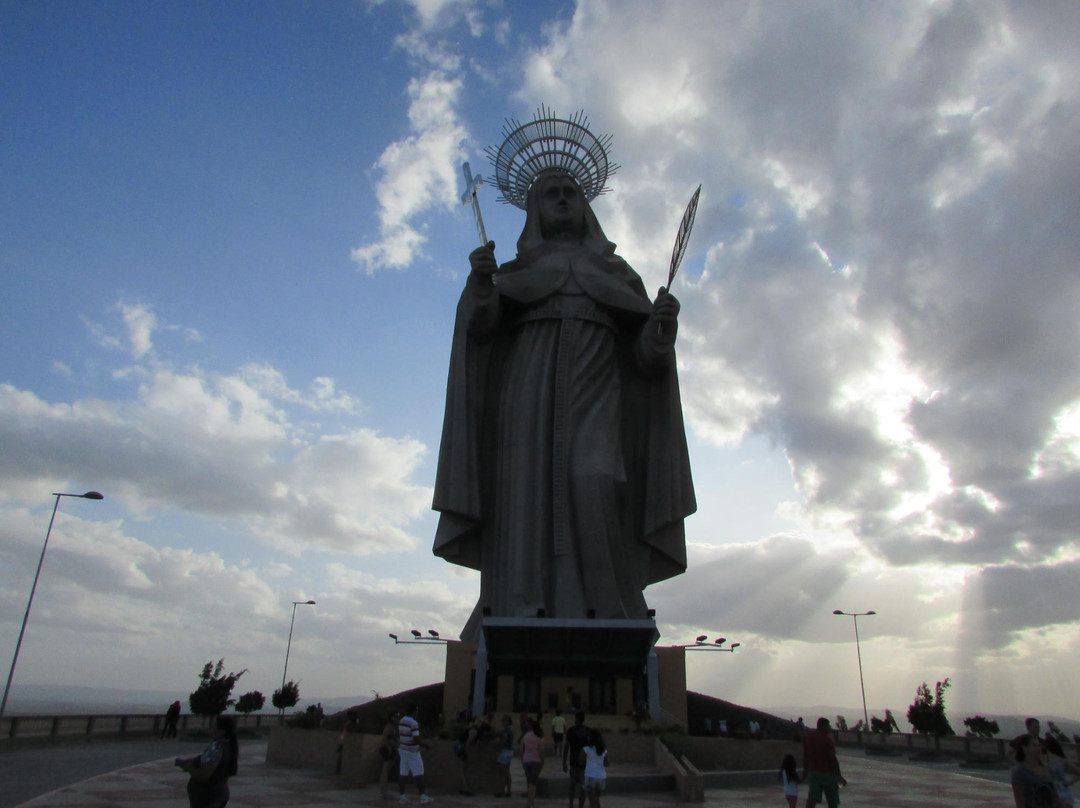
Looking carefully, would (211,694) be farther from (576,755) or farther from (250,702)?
(576,755)

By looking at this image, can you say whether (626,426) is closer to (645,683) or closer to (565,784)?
(645,683)

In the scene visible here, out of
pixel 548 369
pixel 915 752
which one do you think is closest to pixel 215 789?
pixel 548 369

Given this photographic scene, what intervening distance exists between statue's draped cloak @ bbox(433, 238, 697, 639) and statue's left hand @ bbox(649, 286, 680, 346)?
2.52 ft

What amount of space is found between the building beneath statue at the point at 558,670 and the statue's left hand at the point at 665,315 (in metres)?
5.25

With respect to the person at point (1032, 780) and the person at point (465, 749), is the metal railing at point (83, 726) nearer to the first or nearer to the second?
the person at point (465, 749)

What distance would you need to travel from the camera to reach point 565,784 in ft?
28.3

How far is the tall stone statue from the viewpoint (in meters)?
14.0

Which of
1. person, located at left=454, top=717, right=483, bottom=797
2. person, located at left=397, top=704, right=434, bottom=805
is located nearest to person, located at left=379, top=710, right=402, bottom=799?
person, located at left=397, top=704, right=434, bottom=805

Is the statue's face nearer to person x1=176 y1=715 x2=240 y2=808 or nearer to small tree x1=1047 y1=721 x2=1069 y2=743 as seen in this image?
small tree x1=1047 y1=721 x2=1069 y2=743

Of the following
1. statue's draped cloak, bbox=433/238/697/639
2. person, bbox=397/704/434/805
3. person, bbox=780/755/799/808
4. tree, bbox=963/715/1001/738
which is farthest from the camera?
tree, bbox=963/715/1001/738

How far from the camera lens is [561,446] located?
14.5 metres

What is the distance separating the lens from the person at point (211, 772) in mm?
4234

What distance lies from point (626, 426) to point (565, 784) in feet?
27.5

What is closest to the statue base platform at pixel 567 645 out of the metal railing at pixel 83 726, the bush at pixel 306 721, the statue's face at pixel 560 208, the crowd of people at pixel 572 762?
the crowd of people at pixel 572 762
